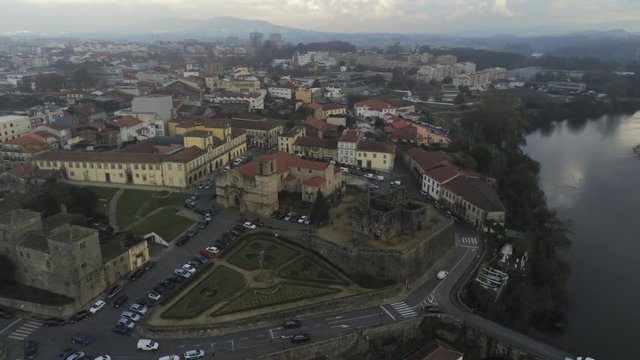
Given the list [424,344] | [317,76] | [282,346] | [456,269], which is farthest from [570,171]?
[317,76]

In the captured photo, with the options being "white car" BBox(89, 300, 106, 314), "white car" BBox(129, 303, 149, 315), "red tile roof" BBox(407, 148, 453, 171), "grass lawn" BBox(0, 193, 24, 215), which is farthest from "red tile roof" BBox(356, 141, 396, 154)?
"grass lawn" BBox(0, 193, 24, 215)

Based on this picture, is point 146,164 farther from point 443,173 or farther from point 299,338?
point 443,173

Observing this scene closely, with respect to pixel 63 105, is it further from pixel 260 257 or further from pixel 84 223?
pixel 260 257

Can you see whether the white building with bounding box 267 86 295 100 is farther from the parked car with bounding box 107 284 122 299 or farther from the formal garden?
the parked car with bounding box 107 284 122 299

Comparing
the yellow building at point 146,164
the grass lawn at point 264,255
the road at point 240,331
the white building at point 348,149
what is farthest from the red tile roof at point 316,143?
the road at point 240,331

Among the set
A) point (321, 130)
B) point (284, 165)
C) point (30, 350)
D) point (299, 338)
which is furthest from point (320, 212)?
point (321, 130)

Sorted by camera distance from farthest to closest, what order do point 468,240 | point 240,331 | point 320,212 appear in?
point 468,240, point 320,212, point 240,331
